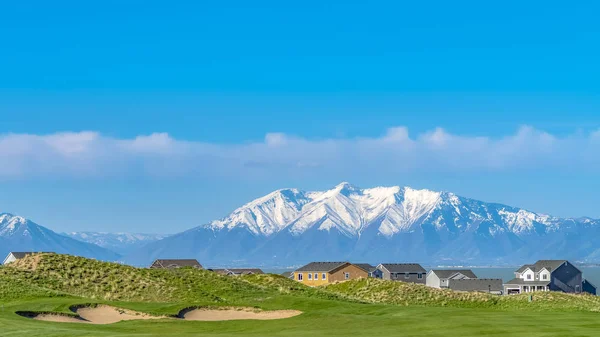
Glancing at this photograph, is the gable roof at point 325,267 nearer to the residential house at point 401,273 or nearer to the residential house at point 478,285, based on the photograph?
the residential house at point 401,273

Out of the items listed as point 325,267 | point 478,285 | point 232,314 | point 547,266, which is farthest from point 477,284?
point 232,314

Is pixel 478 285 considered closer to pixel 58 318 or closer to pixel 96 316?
pixel 96 316

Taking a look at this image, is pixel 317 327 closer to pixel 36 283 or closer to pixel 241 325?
pixel 241 325

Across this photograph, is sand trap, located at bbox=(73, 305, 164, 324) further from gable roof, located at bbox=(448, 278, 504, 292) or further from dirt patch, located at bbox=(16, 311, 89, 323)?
gable roof, located at bbox=(448, 278, 504, 292)

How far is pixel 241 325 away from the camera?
42.7 meters

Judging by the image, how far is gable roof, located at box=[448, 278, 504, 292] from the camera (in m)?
177

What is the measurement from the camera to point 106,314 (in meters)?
50.2

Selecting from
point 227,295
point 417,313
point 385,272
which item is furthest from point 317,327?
point 385,272

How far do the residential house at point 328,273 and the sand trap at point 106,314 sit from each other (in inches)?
5103

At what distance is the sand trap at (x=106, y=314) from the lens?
159 ft

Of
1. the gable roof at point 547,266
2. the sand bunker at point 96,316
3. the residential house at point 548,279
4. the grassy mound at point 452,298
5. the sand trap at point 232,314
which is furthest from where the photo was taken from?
the gable roof at point 547,266

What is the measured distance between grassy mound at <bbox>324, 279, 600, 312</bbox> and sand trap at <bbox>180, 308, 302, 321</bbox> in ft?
72.3

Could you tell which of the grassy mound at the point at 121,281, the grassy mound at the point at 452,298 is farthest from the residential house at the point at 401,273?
the grassy mound at the point at 121,281

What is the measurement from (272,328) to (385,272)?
156 metres
